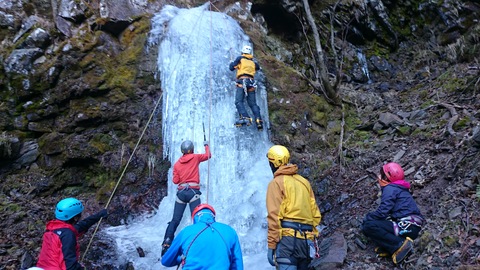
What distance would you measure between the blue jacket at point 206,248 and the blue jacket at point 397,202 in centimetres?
209

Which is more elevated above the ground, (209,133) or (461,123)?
(461,123)

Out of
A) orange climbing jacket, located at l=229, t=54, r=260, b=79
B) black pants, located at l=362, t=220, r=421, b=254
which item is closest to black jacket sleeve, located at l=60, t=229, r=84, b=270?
black pants, located at l=362, t=220, r=421, b=254

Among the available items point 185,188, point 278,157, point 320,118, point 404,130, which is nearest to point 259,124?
point 320,118

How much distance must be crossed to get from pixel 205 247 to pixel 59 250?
2.08 m

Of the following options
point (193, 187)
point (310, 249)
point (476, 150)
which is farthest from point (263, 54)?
point (310, 249)

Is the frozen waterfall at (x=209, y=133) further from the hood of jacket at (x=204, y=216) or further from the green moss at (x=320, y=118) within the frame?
the hood of jacket at (x=204, y=216)

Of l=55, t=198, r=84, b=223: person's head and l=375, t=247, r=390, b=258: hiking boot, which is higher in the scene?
l=55, t=198, r=84, b=223: person's head

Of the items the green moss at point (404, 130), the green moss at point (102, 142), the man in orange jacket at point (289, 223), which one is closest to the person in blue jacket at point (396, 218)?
the man in orange jacket at point (289, 223)

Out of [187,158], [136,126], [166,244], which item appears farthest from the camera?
[136,126]

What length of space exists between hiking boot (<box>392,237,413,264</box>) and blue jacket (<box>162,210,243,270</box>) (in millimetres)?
2110

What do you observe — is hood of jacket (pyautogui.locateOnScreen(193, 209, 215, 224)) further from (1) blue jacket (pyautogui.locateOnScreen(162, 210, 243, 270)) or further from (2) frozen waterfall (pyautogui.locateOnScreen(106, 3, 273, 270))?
(2) frozen waterfall (pyautogui.locateOnScreen(106, 3, 273, 270))

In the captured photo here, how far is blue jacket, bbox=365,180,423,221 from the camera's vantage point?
455 cm

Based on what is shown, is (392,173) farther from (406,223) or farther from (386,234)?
(386,234)

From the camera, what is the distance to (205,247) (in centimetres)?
328
